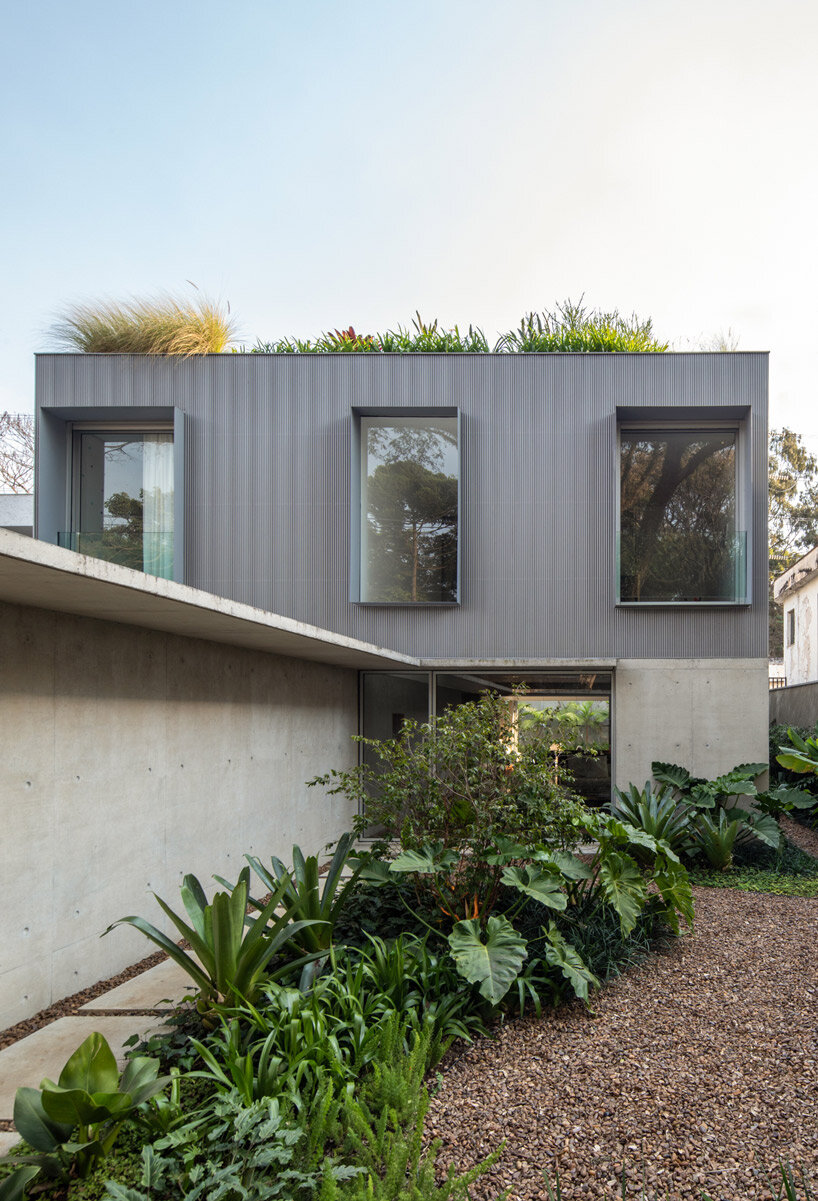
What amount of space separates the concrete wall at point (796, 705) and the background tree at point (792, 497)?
12271 mm

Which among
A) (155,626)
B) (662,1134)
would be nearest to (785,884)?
(662,1134)

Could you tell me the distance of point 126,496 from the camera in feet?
34.2

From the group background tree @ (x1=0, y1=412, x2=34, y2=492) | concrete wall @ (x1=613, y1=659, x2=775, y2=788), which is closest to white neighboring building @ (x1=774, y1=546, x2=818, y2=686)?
concrete wall @ (x1=613, y1=659, x2=775, y2=788)

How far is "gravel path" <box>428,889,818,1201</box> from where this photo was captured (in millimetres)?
2918

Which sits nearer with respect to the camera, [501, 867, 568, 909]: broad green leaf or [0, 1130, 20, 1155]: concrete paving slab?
[0, 1130, 20, 1155]: concrete paving slab

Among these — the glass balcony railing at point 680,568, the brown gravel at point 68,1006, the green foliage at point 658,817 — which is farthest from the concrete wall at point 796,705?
the brown gravel at point 68,1006

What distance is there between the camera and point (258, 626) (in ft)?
16.9

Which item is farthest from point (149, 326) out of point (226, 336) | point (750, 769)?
point (750, 769)

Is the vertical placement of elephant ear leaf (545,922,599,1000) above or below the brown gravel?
above

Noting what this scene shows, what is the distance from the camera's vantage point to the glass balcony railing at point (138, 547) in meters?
10.1

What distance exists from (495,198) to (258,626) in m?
11.7

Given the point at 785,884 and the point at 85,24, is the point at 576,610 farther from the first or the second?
the point at 85,24

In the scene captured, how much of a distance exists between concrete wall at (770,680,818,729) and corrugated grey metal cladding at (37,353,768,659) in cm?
581

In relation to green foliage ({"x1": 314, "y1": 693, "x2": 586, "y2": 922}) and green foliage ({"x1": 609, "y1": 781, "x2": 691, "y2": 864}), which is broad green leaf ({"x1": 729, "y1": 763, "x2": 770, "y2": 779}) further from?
green foliage ({"x1": 314, "y1": 693, "x2": 586, "y2": 922})
